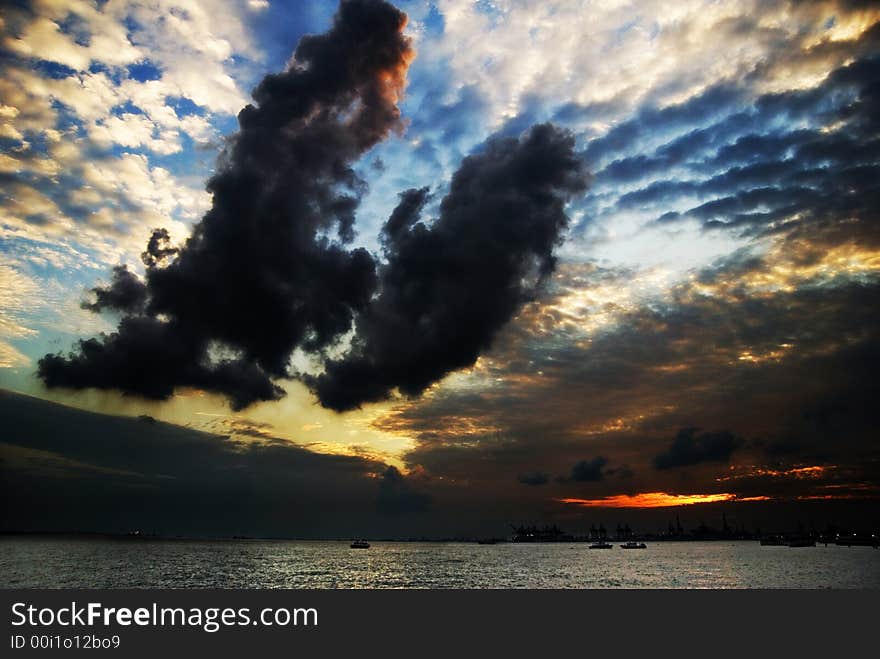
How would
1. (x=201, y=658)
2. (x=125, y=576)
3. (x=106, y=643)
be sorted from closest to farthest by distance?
(x=201, y=658)
(x=106, y=643)
(x=125, y=576)

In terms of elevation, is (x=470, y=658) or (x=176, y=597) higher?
(x=176, y=597)

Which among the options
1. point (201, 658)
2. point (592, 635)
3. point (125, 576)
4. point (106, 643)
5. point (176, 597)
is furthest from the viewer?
point (125, 576)

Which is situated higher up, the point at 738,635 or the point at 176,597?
the point at 176,597

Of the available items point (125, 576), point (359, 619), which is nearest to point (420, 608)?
point (359, 619)

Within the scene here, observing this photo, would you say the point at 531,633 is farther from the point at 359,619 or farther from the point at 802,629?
the point at 802,629

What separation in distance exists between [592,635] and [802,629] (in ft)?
43.8

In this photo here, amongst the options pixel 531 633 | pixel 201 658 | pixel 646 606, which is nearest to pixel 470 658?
pixel 531 633

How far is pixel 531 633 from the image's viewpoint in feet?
115

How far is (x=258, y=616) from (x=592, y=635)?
21175 mm

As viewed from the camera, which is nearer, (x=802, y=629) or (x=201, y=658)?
(x=201, y=658)

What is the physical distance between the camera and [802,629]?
115ft

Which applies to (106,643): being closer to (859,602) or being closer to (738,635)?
(738,635)

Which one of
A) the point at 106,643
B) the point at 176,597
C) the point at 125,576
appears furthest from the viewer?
the point at 125,576

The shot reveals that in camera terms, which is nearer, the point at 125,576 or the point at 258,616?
the point at 258,616
